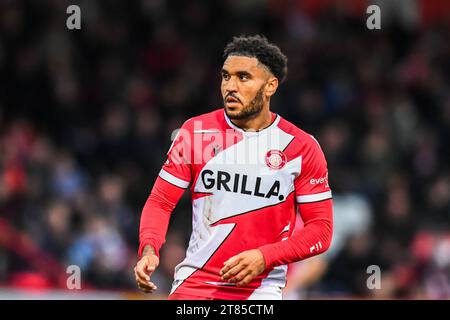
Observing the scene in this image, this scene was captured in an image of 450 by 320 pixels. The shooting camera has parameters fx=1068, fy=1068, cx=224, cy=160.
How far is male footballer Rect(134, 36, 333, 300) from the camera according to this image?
5965 mm

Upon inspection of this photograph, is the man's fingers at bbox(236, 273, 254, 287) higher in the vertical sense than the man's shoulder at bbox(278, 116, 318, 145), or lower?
lower

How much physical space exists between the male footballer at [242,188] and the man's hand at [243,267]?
23 centimetres

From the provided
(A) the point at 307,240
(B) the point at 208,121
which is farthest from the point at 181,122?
(A) the point at 307,240

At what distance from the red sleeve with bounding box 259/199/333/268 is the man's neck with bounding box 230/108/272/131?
52 cm

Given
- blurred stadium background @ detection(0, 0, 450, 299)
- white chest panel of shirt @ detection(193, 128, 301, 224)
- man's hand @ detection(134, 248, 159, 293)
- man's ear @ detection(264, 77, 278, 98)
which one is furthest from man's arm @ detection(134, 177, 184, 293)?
blurred stadium background @ detection(0, 0, 450, 299)

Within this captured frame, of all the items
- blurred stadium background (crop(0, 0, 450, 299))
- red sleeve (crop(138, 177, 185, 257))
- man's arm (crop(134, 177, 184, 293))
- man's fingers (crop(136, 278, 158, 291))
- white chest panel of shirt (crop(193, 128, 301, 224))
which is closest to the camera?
man's fingers (crop(136, 278, 158, 291))

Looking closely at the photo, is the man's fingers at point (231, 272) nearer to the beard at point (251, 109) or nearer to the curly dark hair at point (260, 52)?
the beard at point (251, 109)

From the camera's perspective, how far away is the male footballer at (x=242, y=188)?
5965mm

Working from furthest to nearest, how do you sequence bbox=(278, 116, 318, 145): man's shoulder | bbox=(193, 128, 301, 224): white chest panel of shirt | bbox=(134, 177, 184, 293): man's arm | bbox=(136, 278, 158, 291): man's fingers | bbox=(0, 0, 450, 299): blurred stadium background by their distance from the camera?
bbox=(0, 0, 450, 299): blurred stadium background < bbox=(278, 116, 318, 145): man's shoulder < bbox=(193, 128, 301, 224): white chest panel of shirt < bbox=(134, 177, 184, 293): man's arm < bbox=(136, 278, 158, 291): man's fingers

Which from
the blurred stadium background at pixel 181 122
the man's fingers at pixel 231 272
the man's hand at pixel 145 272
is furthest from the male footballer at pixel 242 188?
the blurred stadium background at pixel 181 122

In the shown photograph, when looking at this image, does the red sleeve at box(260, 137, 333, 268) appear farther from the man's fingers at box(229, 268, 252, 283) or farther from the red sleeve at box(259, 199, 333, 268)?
the man's fingers at box(229, 268, 252, 283)

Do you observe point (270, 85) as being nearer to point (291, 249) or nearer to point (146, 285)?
point (291, 249)

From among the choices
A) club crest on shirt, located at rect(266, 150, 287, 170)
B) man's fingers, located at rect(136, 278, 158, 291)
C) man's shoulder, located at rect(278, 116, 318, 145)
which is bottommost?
man's fingers, located at rect(136, 278, 158, 291)

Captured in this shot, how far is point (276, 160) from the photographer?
6.05m
